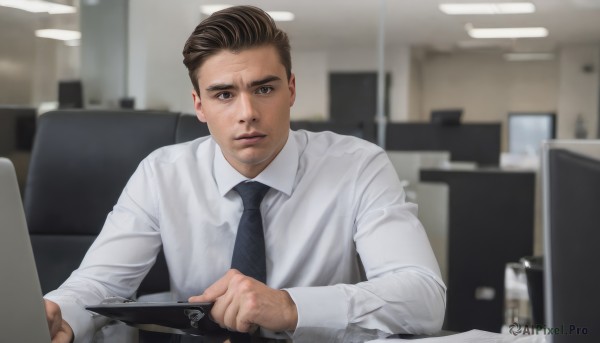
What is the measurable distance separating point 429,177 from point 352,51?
2463 millimetres

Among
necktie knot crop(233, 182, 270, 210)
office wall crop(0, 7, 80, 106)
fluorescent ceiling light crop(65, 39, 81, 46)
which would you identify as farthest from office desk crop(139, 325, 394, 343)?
fluorescent ceiling light crop(65, 39, 81, 46)

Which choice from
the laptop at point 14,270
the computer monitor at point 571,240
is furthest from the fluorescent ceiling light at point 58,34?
the computer monitor at point 571,240

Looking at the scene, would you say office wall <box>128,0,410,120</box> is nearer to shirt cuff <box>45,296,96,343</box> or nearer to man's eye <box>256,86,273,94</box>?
man's eye <box>256,86,273,94</box>

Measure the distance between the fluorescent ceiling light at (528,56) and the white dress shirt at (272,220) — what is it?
5.38 m

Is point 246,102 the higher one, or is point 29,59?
point 29,59

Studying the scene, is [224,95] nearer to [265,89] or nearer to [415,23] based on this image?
[265,89]

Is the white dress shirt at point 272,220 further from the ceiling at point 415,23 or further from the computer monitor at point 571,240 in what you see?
the ceiling at point 415,23

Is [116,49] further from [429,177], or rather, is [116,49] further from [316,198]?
[316,198]

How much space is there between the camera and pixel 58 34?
4199 mm

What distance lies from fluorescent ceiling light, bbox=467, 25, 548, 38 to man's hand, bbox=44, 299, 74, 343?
5.66m

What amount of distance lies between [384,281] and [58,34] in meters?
3.36

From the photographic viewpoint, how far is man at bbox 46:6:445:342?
145cm

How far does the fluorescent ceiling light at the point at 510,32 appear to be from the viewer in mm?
6277

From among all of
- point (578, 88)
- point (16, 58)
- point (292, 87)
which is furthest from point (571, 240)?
point (578, 88)
